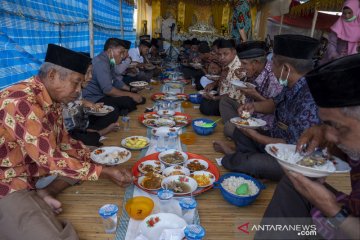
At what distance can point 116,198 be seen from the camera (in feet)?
6.44

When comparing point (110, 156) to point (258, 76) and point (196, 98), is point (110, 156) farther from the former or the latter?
point (196, 98)

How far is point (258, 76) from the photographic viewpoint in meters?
3.21

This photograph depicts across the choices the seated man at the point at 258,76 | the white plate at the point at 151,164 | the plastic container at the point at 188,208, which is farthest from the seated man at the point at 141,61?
the plastic container at the point at 188,208

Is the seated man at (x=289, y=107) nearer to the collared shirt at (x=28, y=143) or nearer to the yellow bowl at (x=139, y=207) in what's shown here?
the yellow bowl at (x=139, y=207)

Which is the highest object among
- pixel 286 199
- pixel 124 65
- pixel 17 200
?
pixel 124 65

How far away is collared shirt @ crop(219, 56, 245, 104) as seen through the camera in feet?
12.6

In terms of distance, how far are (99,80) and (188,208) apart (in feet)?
10.2

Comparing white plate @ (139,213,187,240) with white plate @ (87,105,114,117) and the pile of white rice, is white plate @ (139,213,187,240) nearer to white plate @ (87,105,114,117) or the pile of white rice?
the pile of white rice

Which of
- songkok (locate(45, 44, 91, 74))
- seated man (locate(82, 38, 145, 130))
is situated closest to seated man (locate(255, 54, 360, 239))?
songkok (locate(45, 44, 91, 74))

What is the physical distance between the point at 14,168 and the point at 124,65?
4.58 m

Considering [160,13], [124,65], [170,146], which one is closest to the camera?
[170,146]

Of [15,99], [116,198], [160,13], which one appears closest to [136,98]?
[116,198]

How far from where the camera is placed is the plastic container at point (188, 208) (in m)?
1.60

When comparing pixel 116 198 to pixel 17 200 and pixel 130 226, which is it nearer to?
pixel 130 226
